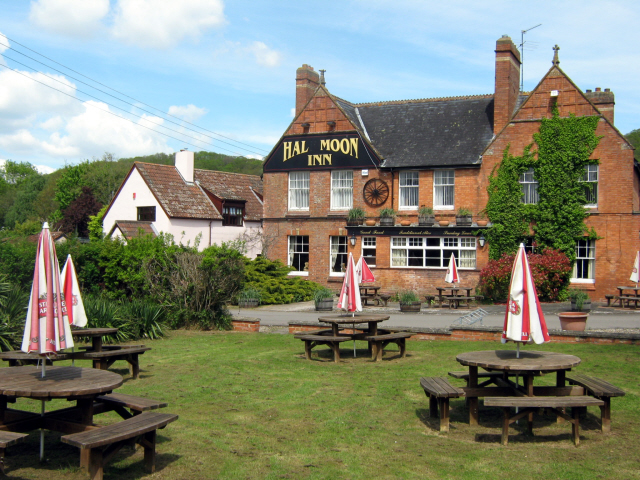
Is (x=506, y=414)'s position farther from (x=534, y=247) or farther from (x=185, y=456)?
(x=534, y=247)

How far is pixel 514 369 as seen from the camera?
804cm

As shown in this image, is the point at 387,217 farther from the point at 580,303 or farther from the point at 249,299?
the point at 580,303

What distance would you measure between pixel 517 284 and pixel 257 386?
15.7ft

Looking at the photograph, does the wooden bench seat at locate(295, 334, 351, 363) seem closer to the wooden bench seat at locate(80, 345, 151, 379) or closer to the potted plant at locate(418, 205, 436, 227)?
the wooden bench seat at locate(80, 345, 151, 379)

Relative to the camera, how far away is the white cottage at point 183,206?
35.8 metres

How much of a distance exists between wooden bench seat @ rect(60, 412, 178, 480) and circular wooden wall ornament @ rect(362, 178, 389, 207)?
81.3ft

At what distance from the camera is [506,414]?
7656 mm

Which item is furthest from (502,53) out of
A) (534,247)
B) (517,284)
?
(517,284)

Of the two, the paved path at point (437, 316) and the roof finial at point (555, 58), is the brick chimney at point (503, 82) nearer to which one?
the roof finial at point (555, 58)

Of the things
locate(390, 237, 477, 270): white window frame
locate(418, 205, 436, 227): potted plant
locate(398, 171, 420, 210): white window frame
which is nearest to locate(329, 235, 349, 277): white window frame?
locate(390, 237, 477, 270): white window frame

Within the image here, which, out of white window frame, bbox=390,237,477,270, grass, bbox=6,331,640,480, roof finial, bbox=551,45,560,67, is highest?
roof finial, bbox=551,45,560,67

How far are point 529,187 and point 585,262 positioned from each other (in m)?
4.13

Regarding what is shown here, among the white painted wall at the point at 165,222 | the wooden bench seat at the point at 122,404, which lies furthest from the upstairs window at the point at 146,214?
the wooden bench seat at the point at 122,404

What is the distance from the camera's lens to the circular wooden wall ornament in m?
30.9
